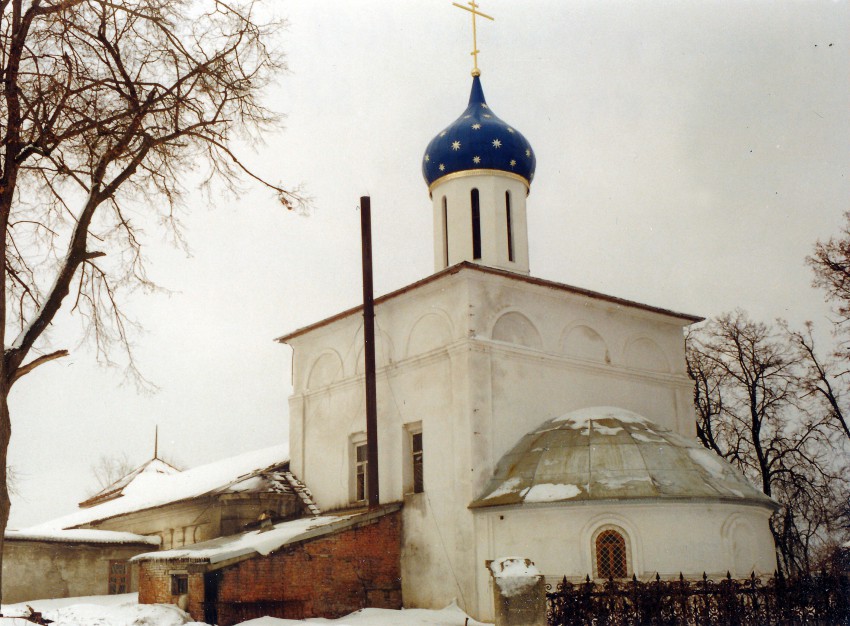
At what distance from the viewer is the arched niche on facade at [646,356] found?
19.3 metres

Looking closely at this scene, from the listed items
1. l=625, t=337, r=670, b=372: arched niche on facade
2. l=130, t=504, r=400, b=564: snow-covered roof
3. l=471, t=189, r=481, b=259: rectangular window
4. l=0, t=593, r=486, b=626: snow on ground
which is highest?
l=471, t=189, r=481, b=259: rectangular window

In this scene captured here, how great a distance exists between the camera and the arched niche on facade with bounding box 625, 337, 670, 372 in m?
19.3

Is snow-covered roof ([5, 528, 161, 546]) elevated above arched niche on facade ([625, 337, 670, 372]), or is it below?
below

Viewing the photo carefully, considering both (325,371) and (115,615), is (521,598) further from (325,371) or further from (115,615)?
(325,371)

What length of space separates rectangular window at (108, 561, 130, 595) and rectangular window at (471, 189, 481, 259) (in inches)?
442

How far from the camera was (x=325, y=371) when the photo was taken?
20578mm

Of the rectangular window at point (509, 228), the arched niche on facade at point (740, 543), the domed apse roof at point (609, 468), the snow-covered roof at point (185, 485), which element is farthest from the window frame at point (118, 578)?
the arched niche on facade at point (740, 543)

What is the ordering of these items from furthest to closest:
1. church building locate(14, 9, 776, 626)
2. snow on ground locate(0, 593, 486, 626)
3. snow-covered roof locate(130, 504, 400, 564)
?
snow-covered roof locate(130, 504, 400, 564)
church building locate(14, 9, 776, 626)
snow on ground locate(0, 593, 486, 626)

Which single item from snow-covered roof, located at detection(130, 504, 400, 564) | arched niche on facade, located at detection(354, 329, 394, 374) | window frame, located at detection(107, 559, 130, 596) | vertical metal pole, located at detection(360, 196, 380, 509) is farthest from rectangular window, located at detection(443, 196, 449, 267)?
window frame, located at detection(107, 559, 130, 596)

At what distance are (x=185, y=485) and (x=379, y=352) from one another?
767cm

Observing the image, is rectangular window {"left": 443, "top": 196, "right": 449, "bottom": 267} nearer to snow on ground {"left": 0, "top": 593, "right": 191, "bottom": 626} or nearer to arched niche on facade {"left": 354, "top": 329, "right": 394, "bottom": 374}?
arched niche on facade {"left": 354, "top": 329, "right": 394, "bottom": 374}

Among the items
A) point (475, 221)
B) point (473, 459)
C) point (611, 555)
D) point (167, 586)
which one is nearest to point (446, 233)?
point (475, 221)

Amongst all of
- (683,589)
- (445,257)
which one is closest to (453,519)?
(683,589)

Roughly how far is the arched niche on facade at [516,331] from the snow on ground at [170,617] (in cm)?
491
